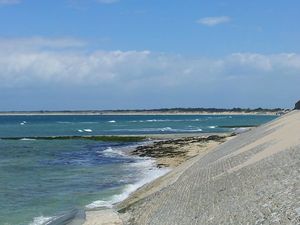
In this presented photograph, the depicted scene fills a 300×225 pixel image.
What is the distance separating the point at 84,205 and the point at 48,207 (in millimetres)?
1723

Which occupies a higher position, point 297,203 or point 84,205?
point 297,203

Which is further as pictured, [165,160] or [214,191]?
[165,160]

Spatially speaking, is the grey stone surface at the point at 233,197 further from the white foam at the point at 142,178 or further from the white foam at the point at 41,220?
the white foam at the point at 41,220

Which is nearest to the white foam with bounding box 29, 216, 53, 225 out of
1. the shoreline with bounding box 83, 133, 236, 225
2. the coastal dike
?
the shoreline with bounding box 83, 133, 236, 225

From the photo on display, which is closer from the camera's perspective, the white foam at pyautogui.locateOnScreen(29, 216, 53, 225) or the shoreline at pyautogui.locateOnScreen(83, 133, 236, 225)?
the shoreline at pyautogui.locateOnScreen(83, 133, 236, 225)

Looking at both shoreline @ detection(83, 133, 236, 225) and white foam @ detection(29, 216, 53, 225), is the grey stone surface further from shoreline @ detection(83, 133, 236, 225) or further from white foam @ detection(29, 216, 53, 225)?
white foam @ detection(29, 216, 53, 225)

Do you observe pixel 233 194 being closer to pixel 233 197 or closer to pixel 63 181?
pixel 233 197

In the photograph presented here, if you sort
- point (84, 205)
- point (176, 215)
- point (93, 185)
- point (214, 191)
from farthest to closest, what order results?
point (93, 185), point (84, 205), point (214, 191), point (176, 215)

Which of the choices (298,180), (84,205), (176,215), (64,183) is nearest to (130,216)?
(176,215)

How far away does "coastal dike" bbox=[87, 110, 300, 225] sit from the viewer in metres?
15.7

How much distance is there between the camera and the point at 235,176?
22.0 metres

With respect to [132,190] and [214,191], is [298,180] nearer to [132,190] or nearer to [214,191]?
[214,191]

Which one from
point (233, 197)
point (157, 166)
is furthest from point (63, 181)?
point (233, 197)

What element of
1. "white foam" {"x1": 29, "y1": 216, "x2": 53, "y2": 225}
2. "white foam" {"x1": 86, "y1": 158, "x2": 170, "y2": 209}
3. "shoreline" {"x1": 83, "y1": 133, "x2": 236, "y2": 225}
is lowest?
"white foam" {"x1": 29, "y1": 216, "x2": 53, "y2": 225}
